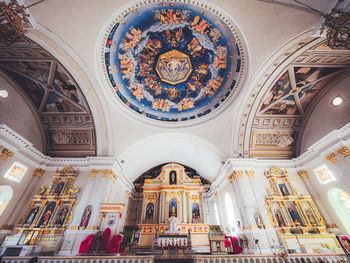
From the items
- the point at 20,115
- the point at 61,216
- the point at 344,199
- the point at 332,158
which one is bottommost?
the point at 61,216

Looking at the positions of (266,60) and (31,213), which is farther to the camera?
(31,213)

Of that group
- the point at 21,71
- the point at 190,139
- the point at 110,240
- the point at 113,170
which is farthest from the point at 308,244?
the point at 21,71

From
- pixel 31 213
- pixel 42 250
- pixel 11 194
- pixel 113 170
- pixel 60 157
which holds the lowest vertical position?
pixel 42 250

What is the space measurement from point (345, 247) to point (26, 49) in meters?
16.1

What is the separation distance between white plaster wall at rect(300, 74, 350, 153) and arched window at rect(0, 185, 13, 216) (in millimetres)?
19494

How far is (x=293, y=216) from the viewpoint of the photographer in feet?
30.9

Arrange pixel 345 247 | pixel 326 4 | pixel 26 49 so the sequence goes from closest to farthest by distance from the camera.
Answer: pixel 345 247
pixel 326 4
pixel 26 49

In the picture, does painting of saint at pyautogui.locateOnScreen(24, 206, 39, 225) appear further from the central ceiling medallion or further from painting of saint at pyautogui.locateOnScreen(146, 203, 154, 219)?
the central ceiling medallion

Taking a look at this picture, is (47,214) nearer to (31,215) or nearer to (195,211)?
(31,215)

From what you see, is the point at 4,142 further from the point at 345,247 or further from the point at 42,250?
the point at 345,247

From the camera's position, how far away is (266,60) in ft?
27.0

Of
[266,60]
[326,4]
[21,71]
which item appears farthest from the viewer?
[21,71]

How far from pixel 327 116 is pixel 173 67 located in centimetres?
1070

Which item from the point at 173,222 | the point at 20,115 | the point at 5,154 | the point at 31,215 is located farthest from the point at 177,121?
the point at 31,215
